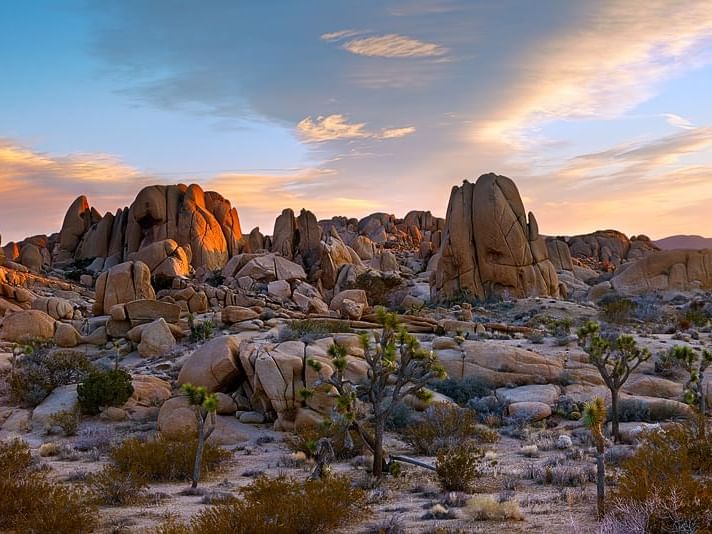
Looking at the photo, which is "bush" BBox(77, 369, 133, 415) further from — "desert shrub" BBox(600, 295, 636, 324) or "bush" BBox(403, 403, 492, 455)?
"desert shrub" BBox(600, 295, 636, 324)

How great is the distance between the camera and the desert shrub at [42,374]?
22453mm

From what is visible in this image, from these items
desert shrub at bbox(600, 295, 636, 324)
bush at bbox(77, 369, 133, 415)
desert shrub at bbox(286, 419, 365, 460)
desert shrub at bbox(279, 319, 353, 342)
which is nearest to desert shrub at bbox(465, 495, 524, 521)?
desert shrub at bbox(286, 419, 365, 460)

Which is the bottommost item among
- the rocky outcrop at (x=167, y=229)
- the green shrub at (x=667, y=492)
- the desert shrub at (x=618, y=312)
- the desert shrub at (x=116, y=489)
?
the desert shrub at (x=116, y=489)

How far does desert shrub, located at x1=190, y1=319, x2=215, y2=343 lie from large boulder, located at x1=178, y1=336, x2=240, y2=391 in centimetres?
765

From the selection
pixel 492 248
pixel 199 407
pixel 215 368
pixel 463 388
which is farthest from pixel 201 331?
pixel 492 248

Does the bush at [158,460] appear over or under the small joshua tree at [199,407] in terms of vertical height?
under

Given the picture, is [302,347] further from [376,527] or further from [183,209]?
[183,209]

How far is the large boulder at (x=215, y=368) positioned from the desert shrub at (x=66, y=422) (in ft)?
11.5

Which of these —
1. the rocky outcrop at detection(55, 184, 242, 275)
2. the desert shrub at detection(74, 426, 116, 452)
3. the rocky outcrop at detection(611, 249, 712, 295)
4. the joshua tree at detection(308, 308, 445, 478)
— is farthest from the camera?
the rocky outcrop at detection(55, 184, 242, 275)

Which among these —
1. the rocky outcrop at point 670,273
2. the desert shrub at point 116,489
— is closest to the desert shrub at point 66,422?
the desert shrub at point 116,489

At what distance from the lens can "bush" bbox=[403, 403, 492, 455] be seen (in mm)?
15797

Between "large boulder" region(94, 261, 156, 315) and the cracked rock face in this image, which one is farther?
the cracked rock face

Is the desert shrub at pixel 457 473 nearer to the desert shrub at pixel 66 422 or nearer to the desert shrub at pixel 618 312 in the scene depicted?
the desert shrub at pixel 66 422

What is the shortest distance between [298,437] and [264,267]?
128 feet
